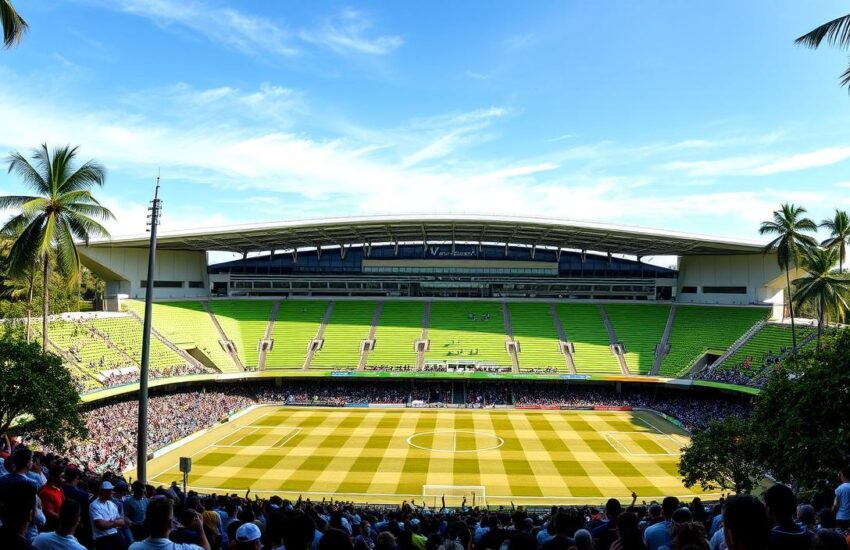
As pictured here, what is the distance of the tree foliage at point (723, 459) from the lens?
24.2m

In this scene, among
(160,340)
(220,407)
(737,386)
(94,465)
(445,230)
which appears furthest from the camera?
(445,230)

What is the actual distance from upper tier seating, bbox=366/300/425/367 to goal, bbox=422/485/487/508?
84.5ft

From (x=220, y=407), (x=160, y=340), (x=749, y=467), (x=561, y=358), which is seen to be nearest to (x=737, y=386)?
(x=561, y=358)

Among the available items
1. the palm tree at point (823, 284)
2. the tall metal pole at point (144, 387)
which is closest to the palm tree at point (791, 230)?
the palm tree at point (823, 284)

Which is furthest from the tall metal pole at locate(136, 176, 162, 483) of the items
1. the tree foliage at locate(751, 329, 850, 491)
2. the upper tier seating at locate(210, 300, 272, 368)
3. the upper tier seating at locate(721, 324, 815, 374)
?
the upper tier seating at locate(721, 324, 815, 374)

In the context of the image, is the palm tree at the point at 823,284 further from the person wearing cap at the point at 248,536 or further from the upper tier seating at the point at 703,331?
the person wearing cap at the point at 248,536

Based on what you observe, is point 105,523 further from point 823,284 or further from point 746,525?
point 823,284

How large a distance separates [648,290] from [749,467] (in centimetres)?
4508

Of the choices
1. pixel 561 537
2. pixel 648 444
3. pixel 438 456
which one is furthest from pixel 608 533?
pixel 648 444

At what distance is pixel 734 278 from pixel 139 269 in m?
64.0

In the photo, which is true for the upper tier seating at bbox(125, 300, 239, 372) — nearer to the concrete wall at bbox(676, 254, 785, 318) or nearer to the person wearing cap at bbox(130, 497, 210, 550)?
the concrete wall at bbox(676, 254, 785, 318)

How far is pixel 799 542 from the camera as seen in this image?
4.38 metres

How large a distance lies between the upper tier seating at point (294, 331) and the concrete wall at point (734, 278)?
140 feet

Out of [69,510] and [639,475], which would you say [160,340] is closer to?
[639,475]
